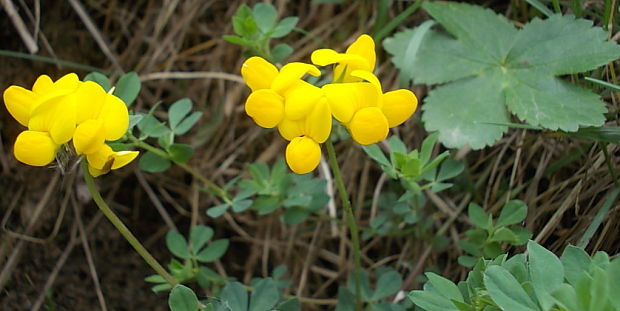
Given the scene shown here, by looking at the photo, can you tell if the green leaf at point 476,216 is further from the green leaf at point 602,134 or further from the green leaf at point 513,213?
the green leaf at point 602,134

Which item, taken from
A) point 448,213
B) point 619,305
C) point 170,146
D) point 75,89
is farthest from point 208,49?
point 619,305

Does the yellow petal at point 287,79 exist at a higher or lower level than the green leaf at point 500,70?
higher

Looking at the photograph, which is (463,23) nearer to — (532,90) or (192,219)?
(532,90)

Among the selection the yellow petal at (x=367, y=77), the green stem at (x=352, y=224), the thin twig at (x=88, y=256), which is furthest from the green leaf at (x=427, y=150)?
the thin twig at (x=88, y=256)

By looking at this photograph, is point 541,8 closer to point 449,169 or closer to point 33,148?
point 449,169

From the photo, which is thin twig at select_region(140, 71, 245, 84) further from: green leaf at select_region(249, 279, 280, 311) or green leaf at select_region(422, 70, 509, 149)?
A: green leaf at select_region(249, 279, 280, 311)

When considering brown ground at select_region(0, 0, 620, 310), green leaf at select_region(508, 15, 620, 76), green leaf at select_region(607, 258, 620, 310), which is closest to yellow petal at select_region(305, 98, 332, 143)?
green leaf at select_region(607, 258, 620, 310)

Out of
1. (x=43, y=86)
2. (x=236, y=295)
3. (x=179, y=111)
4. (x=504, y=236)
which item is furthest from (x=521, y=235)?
(x=43, y=86)

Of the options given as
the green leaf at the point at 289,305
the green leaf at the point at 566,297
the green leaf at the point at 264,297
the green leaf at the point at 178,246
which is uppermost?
the green leaf at the point at 566,297
